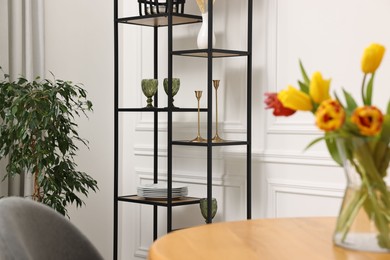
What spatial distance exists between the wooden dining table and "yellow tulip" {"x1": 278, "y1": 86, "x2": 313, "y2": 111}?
1.03ft

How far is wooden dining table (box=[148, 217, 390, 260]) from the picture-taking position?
4.96ft

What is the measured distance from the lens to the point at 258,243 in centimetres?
167

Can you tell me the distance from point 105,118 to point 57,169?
1.00 meters

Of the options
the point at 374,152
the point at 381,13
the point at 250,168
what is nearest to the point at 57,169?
the point at 250,168

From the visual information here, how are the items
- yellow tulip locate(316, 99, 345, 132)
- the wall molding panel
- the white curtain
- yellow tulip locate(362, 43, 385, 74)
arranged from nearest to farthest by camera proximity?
yellow tulip locate(316, 99, 345, 132)
yellow tulip locate(362, 43, 385, 74)
the wall molding panel
the white curtain

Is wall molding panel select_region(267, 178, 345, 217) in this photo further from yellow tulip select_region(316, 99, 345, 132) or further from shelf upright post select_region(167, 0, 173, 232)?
yellow tulip select_region(316, 99, 345, 132)

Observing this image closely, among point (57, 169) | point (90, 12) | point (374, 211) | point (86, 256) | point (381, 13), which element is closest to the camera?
point (374, 211)

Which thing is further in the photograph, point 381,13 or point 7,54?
point 7,54

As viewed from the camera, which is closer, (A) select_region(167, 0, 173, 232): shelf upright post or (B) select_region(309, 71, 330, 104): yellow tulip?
(B) select_region(309, 71, 330, 104): yellow tulip

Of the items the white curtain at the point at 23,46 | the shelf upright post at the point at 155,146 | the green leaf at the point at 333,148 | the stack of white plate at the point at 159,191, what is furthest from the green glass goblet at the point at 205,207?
the green leaf at the point at 333,148

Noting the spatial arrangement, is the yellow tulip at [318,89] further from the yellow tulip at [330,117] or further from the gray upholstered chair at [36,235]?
the gray upholstered chair at [36,235]

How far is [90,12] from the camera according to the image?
466cm

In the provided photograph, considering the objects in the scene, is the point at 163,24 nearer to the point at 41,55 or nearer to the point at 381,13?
the point at 41,55

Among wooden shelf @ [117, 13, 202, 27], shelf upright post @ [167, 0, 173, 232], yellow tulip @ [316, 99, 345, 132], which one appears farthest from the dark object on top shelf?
yellow tulip @ [316, 99, 345, 132]
